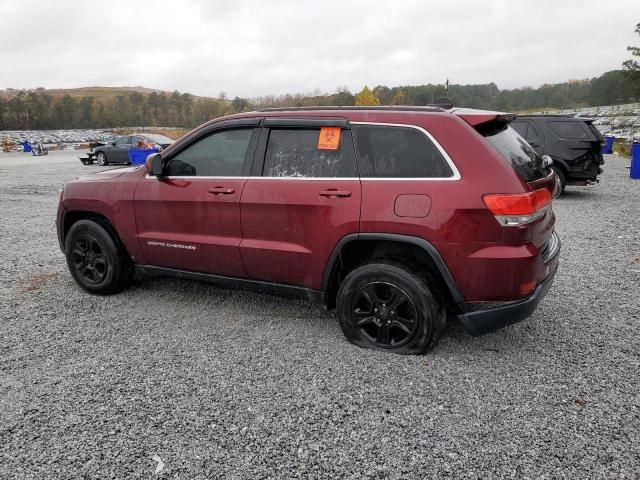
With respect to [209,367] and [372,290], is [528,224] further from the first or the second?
[209,367]

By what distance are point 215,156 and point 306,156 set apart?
2.91 feet

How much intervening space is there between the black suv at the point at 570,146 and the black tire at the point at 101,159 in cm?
1919

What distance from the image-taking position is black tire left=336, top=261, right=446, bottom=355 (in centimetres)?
310

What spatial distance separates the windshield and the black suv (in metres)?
6.84

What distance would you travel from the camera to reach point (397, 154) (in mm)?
3145

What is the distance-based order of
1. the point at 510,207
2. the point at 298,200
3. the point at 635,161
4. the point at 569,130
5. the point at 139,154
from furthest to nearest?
the point at 139,154, the point at 635,161, the point at 569,130, the point at 298,200, the point at 510,207

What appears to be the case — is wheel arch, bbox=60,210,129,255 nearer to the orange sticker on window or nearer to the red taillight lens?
the orange sticker on window

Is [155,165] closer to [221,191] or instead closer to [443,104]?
[221,191]

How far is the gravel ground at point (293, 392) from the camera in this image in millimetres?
2293

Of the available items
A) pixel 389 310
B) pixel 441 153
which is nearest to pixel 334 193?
pixel 441 153

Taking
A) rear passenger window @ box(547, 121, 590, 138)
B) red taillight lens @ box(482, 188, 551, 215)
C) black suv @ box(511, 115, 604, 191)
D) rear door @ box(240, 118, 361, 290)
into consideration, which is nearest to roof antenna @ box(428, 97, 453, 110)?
rear door @ box(240, 118, 361, 290)

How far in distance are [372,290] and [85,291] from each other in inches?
126

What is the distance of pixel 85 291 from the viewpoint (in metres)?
4.70

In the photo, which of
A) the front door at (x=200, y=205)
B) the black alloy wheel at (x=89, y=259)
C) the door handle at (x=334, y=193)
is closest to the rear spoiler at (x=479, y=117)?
the door handle at (x=334, y=193)
